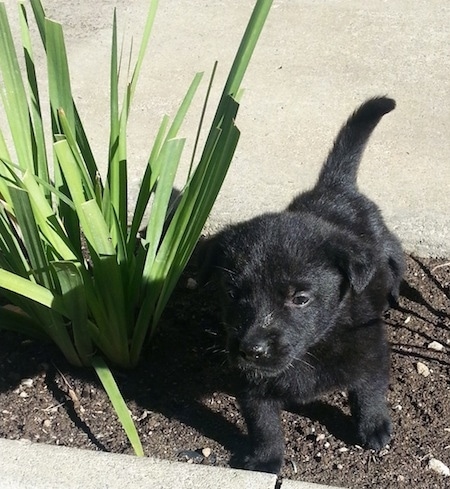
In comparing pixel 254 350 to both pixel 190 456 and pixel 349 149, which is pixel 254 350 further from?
pixel 349 149

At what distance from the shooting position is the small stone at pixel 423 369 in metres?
2.98

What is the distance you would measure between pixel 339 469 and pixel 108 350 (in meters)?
0.88

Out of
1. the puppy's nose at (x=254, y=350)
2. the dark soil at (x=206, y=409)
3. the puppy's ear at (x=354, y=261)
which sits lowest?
the dark soil at (x=206, y=409)

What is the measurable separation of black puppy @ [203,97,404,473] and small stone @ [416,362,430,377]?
24 cm

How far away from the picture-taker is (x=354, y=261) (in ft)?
8.34

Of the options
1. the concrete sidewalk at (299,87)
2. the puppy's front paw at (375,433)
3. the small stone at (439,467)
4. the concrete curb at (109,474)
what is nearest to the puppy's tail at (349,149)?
the concrete sidewalk at (299,87)

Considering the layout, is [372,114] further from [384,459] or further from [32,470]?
[32,470]

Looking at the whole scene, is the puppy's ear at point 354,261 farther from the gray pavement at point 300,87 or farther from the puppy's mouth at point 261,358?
the gray pavement at point 300,87

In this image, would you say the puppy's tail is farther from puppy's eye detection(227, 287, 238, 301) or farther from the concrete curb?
the concrete curb

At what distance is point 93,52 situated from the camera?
16.4 ft

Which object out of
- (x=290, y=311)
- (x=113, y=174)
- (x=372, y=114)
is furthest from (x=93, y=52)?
(x=290, y=311)

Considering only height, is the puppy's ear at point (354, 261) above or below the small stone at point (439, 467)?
above

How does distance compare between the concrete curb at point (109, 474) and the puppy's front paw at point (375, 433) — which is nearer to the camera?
the concrete curb at point (109, 474)

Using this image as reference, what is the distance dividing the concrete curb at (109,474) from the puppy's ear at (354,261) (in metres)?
0.64
